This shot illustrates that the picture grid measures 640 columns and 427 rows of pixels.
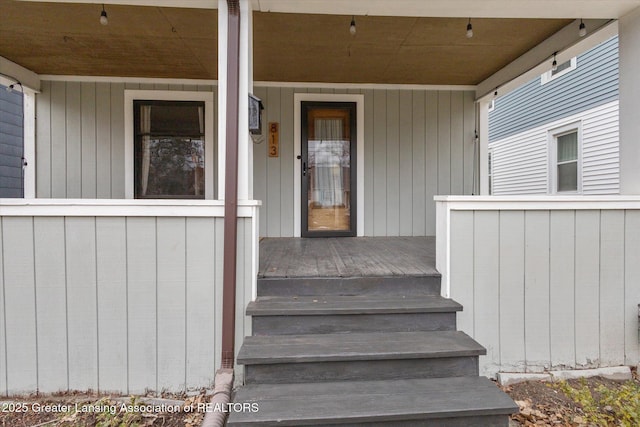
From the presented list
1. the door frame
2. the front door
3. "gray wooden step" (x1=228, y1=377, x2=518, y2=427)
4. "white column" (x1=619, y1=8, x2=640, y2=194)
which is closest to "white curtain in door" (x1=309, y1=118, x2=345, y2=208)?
the front door

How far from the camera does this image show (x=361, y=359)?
1821 millimetres

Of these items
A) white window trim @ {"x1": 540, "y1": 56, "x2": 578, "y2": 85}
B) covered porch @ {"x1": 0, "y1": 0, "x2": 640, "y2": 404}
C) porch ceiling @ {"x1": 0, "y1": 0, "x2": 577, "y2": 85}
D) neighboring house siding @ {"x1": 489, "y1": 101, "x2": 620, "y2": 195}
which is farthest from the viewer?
white window trim @ {"x1": 540, "y1": 56, "x2": 578, "y2": 85}

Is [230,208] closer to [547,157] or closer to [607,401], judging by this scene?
[607,401]

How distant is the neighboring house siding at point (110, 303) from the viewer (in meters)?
2.14

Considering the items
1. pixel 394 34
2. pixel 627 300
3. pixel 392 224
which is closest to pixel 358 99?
pixel 394 34

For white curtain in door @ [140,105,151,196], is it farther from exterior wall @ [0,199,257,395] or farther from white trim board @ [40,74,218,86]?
exterior wall @ [0,199,257,395]

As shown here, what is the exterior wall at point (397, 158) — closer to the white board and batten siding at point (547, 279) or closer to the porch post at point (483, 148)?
the porch post at point (483, 148)

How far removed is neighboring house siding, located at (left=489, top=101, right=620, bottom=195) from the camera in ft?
17.4

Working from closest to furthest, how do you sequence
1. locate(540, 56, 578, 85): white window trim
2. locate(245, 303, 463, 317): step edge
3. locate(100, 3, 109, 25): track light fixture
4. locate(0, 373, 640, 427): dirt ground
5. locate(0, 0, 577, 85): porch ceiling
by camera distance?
locate(0, 373, 640, 427): dirt ground → locate(245, 303, 463, 317): step edge → locate(100, 3, 109, 25): track light fixture → locate(0, 0, 577, 85): porch ceiling → locate(540, 56, 578, 85): white window trim

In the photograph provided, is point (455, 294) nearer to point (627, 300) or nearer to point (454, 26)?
point (627, 300)

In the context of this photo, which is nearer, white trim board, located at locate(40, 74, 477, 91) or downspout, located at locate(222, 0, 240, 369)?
downspout, located at locate(222, 0, 240, 369)

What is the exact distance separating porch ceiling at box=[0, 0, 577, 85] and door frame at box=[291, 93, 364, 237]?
232mm

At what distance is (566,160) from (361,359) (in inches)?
254

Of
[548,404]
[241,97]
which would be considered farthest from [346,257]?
[548,404]
